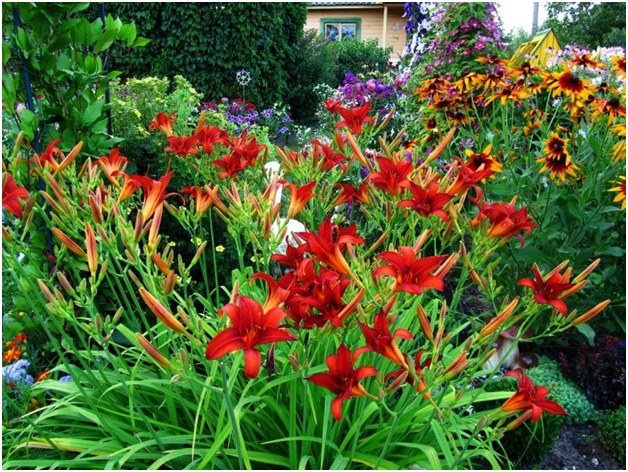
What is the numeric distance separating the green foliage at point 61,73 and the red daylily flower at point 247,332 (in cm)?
166

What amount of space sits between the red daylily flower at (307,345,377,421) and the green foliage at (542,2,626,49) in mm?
19072

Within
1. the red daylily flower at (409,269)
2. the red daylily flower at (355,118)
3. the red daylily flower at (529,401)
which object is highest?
the red daylily flower at (355,118)

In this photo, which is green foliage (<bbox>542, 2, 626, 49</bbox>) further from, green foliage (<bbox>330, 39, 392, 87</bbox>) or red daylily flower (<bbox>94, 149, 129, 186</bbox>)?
red daylily flower (<bbox>94, 149, 129, 186</bbox>)

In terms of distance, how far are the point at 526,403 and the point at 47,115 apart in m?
2.18

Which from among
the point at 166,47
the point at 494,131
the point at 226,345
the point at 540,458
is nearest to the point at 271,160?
the point at 494,131

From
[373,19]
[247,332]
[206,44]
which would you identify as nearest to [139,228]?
[247,332]

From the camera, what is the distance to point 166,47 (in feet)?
27.9

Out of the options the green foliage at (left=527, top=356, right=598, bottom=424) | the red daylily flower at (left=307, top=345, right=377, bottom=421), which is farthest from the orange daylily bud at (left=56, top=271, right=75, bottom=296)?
the green foliage at (left=527, top=356, right=598, bottom=424)

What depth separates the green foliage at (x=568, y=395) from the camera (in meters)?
2.59

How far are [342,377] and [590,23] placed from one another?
21.7m

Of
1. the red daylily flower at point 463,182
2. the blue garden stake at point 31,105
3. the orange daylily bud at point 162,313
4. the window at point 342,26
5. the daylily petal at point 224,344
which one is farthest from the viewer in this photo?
the window at point 342,26

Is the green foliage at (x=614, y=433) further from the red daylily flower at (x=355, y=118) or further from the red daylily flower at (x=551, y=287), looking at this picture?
the red daylily flower at (x=355, y=118)

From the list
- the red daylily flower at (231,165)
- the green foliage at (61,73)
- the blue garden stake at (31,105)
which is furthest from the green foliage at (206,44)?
the red daylily flower at (231,165)

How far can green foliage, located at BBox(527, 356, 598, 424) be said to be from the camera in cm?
259
